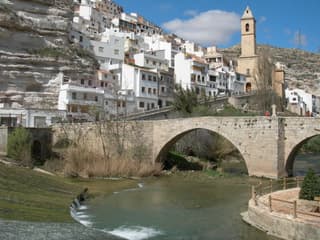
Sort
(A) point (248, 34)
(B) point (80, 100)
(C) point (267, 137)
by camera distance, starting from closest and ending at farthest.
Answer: (C) point (267, 137)
(B) point (80, 100)
(A) point (248, 34)

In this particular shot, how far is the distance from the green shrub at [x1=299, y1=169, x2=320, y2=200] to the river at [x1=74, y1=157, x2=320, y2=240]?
6.49ft

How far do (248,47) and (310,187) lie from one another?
201 ft

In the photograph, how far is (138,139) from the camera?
30.9 m

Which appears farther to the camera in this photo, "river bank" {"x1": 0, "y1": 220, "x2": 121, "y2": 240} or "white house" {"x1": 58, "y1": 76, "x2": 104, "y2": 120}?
"white house" {"x1": 58, "y1": 76, "x2": 104, "y2": 120}

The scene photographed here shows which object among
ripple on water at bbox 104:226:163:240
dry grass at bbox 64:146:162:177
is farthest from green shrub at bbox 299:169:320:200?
dry grass at bbox 64:146:162:177

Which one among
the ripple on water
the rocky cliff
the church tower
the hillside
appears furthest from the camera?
the hillside

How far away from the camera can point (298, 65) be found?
12000cm

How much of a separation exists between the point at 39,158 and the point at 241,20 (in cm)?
5238

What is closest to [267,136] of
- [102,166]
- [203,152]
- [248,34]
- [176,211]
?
[176,211]

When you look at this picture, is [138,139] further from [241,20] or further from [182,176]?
[241,20]

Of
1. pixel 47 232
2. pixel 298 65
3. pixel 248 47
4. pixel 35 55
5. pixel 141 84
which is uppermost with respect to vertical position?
pixel 298 65

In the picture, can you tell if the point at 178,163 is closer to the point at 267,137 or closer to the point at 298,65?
the point at 267,137

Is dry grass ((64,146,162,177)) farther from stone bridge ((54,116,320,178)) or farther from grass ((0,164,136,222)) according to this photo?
stone bridge ((54,116,320,178))

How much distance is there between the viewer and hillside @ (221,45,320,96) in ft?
346
